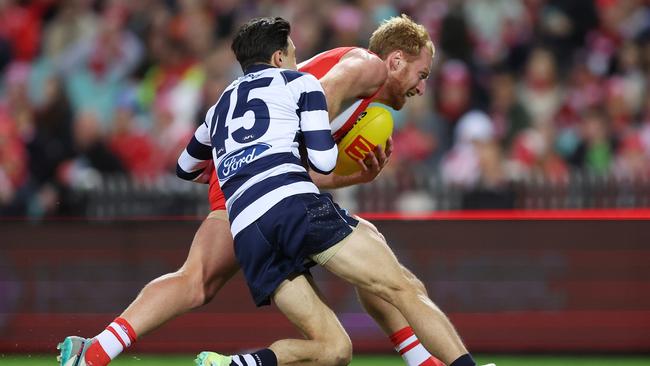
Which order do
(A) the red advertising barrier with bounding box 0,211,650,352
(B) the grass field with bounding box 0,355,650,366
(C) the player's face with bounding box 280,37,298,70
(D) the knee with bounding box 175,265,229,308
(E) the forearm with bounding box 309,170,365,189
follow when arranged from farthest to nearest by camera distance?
(A) the red advertising barrier with bounding box 0,211,650,352
(B) the grass field with bounding box 0,355,650,366
(E) the forearm with bounding box 309,170,365,189
(D) the knee with bounding box 175,265,229,308
(C) the player's face with bounding box 280,37,298,70

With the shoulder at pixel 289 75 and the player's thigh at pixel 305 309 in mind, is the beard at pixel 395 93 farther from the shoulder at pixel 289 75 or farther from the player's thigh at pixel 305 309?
the player's thigh at pixel 305 309

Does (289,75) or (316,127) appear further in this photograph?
(289,75)

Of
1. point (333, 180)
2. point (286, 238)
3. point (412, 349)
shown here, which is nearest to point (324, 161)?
point (286, 238)

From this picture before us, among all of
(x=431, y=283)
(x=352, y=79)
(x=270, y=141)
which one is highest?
(x=352, y=79)

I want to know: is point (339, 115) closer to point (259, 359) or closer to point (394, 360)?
point (259, 359)

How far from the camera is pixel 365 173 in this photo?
268 inches

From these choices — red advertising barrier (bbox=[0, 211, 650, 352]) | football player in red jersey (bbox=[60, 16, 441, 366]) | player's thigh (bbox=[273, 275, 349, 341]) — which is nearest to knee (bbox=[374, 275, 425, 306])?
player's thigh (bbox=[273, 275, 349, 341])

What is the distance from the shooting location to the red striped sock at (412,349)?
22.1 feet

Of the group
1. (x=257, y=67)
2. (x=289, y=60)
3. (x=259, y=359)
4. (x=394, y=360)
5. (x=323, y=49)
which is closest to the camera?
(x=259, y=359)

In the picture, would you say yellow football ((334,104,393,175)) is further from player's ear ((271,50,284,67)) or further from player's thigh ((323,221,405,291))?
player's thigh ((323,221,405,291))

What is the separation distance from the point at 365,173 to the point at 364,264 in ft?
2.69

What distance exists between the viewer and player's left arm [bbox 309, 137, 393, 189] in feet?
22.1

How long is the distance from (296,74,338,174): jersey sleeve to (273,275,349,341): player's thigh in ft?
1.88

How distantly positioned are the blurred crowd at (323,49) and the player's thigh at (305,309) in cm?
508
